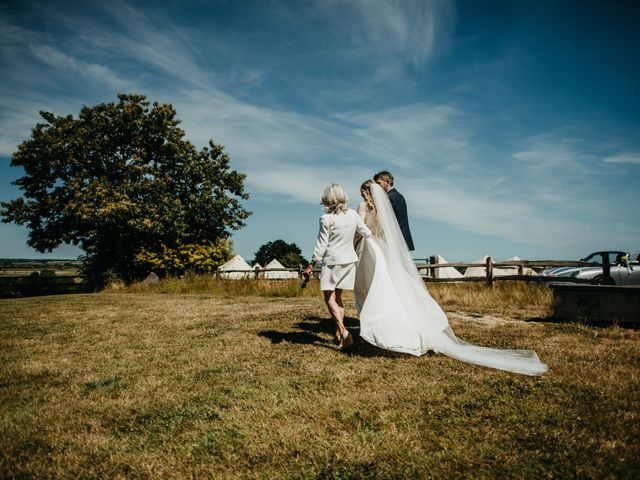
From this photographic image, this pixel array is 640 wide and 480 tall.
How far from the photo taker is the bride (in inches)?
180

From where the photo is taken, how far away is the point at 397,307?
5.04 meters

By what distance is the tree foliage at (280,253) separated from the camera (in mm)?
79750

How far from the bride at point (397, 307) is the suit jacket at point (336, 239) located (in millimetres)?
411

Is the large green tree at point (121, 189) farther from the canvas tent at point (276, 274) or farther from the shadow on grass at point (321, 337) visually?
the shadow on grass at point (321, 337)

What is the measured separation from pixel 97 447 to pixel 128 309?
892 centimetres

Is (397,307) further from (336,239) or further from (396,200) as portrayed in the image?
(396,200)

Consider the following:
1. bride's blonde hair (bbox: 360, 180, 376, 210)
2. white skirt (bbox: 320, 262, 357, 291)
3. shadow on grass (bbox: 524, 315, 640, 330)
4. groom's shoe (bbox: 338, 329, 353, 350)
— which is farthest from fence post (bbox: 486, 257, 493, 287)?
groom's shoe (bbox: 338, 329, 353, 350)

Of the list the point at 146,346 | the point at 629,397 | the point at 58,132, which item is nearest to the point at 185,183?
the point at 58,132

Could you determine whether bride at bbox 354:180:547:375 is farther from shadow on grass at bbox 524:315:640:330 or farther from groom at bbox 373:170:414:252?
shadow on grass at bbox 524:315:640:330

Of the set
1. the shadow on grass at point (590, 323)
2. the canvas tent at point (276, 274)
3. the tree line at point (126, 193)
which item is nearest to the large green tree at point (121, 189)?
the tree line at point (126, 193)

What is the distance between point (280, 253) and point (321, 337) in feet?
252

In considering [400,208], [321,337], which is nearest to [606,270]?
[400,208]

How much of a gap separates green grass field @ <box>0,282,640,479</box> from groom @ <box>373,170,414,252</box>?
6.67 ft

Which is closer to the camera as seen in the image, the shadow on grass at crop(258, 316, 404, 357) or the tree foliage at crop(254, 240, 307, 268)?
the shadow on grass at crop(258, 316, 404, 357)
